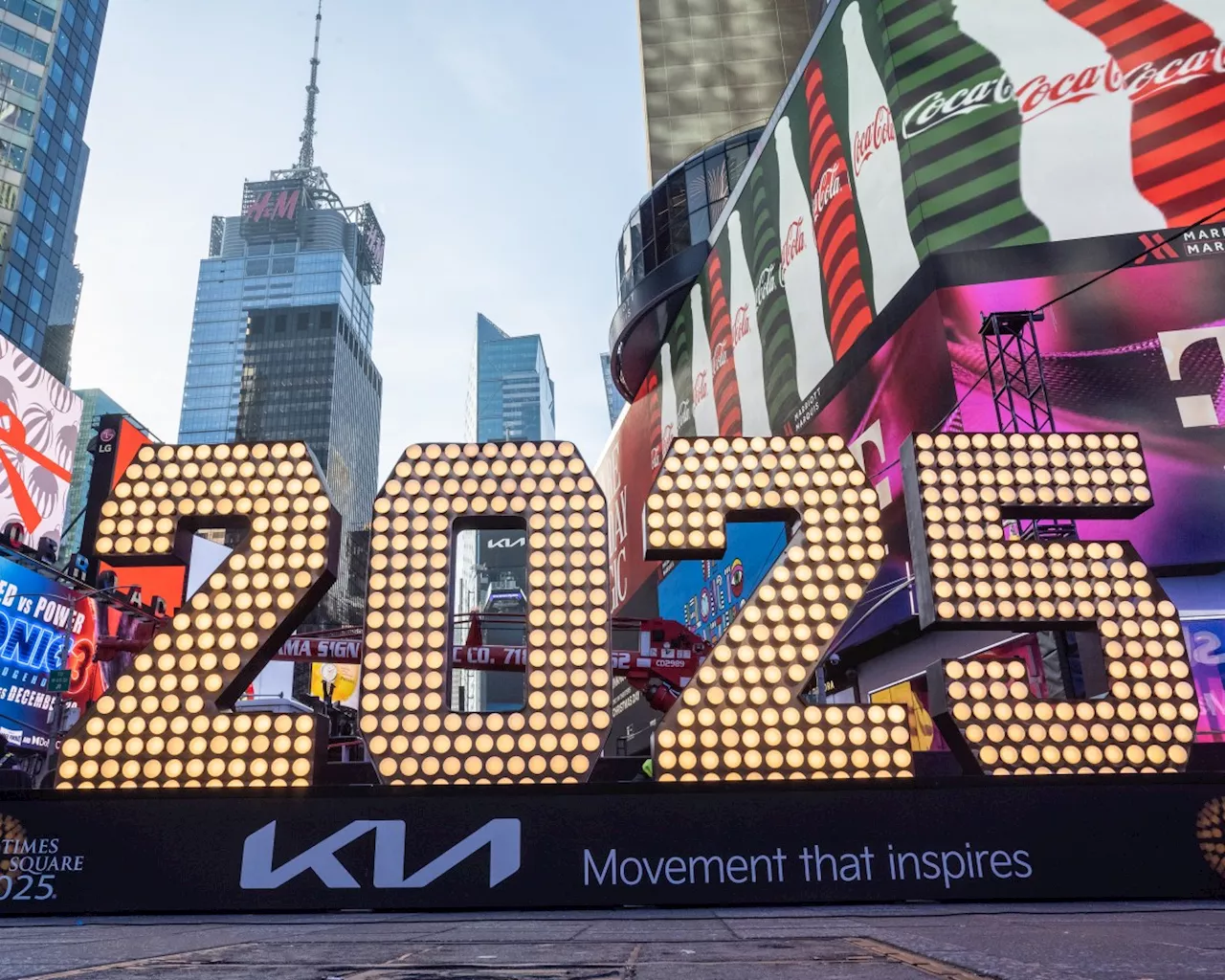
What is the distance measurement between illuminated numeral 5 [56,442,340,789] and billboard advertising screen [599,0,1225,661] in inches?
583

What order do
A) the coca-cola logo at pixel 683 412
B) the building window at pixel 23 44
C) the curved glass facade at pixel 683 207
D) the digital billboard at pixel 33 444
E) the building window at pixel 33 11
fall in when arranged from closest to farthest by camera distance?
1. the digital billboard at pixel 33 444
2. the coca-cola logo at pixel 683 412
3. the curved glass facade at pixel 683 207
4. the building window at pixel 23 44
5. the building window at pixel 33 11

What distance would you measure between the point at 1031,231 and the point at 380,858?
19375 millimetres

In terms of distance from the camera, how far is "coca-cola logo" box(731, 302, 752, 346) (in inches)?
1217

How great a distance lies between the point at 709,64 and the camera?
61625 mm

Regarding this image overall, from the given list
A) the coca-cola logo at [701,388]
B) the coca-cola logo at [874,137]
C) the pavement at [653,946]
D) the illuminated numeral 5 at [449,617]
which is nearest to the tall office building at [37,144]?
the coca-cola logo at [701,388]

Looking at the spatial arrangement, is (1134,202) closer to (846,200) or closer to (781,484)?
(846,200)

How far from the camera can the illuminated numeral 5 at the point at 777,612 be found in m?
6.65

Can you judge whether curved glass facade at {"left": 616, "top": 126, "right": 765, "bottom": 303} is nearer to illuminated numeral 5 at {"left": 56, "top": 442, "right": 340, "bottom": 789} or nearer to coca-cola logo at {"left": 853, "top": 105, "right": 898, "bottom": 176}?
coca-cola logo at {"left": 853, "top": 105, "right": 898, "bottom": 176}

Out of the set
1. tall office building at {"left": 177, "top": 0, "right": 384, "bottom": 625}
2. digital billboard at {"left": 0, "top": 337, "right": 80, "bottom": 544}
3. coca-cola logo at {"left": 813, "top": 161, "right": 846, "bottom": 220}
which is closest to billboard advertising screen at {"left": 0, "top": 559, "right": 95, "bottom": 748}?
digital billboard at {"left": 0, "top": 337, "right": 80, "bottom": 544}

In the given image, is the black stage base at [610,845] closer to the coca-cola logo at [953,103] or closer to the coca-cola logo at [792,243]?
the coca-cola logo at [953,103]

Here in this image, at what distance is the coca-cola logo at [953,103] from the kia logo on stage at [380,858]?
20.6 meters

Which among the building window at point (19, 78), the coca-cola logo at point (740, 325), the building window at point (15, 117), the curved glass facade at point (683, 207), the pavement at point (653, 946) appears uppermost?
the building window at point (19, 78)

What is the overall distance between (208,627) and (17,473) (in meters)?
28.4

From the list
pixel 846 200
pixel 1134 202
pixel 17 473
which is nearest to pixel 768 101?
pixel 846 200
